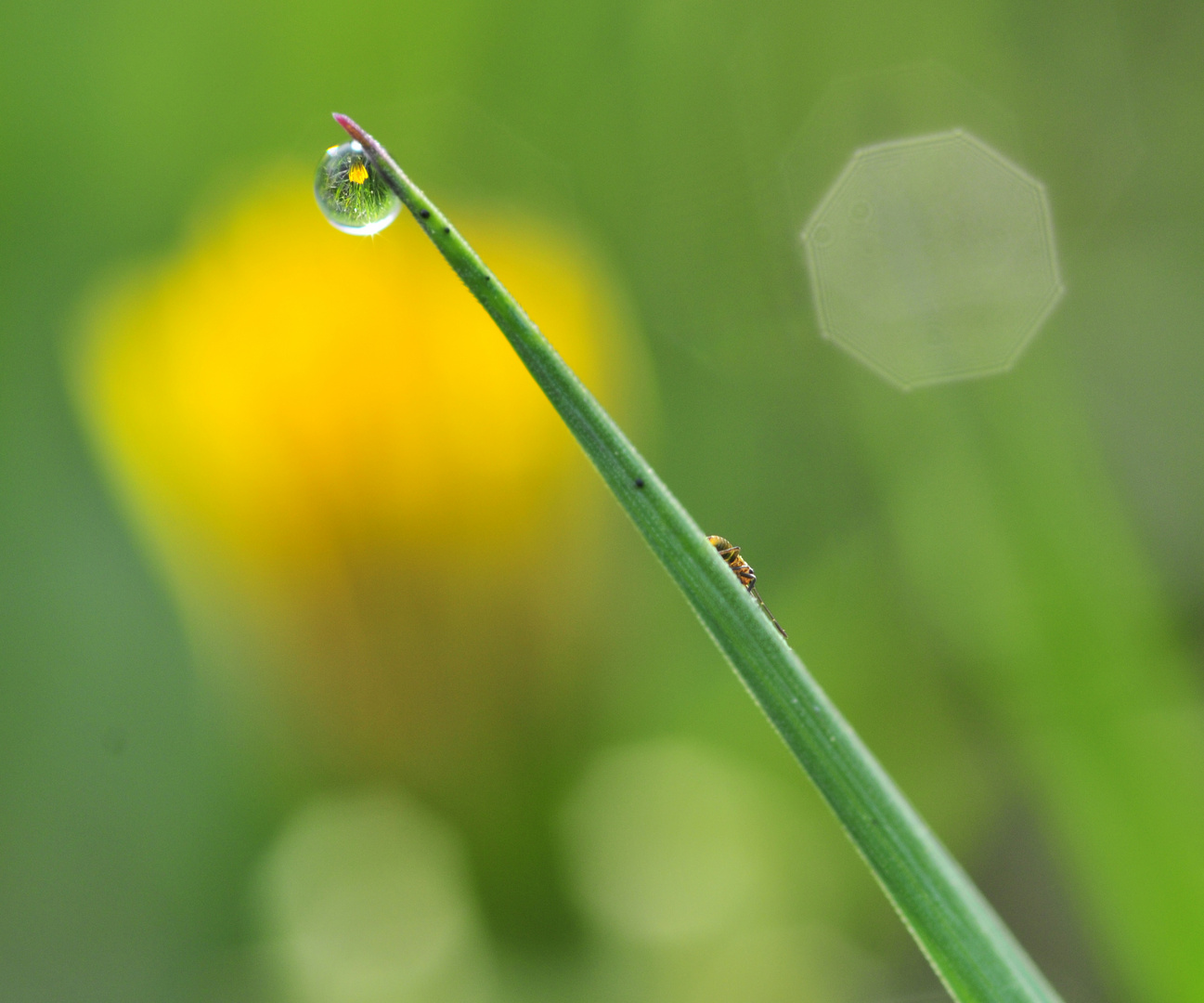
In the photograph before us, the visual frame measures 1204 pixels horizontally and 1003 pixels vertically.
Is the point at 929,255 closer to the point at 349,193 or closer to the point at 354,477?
the point at 354,477

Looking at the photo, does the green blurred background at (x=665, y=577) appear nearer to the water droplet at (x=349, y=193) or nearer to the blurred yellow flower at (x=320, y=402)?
the blurred yellow flower at (x=320, y=402)

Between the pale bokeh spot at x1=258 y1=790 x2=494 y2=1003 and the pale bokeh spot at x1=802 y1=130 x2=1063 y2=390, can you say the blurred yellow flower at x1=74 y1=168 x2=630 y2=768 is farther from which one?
the pale bokeh spot at x1=802 y1=130 x2=1063 y2=390

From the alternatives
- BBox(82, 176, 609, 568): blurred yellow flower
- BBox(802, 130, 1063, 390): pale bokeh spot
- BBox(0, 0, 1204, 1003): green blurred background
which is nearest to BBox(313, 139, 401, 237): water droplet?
BBox(0, 0, 1204, 1003): green blurred background

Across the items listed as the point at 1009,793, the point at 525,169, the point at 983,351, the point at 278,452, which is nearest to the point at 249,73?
the point at 525,169

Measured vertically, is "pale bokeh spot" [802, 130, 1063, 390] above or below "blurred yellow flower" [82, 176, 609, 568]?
below

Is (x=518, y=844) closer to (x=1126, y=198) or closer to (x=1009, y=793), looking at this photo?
(x=1009, y=793)

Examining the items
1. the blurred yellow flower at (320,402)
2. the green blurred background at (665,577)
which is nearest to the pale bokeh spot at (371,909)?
the green blurred background at (665,577)
